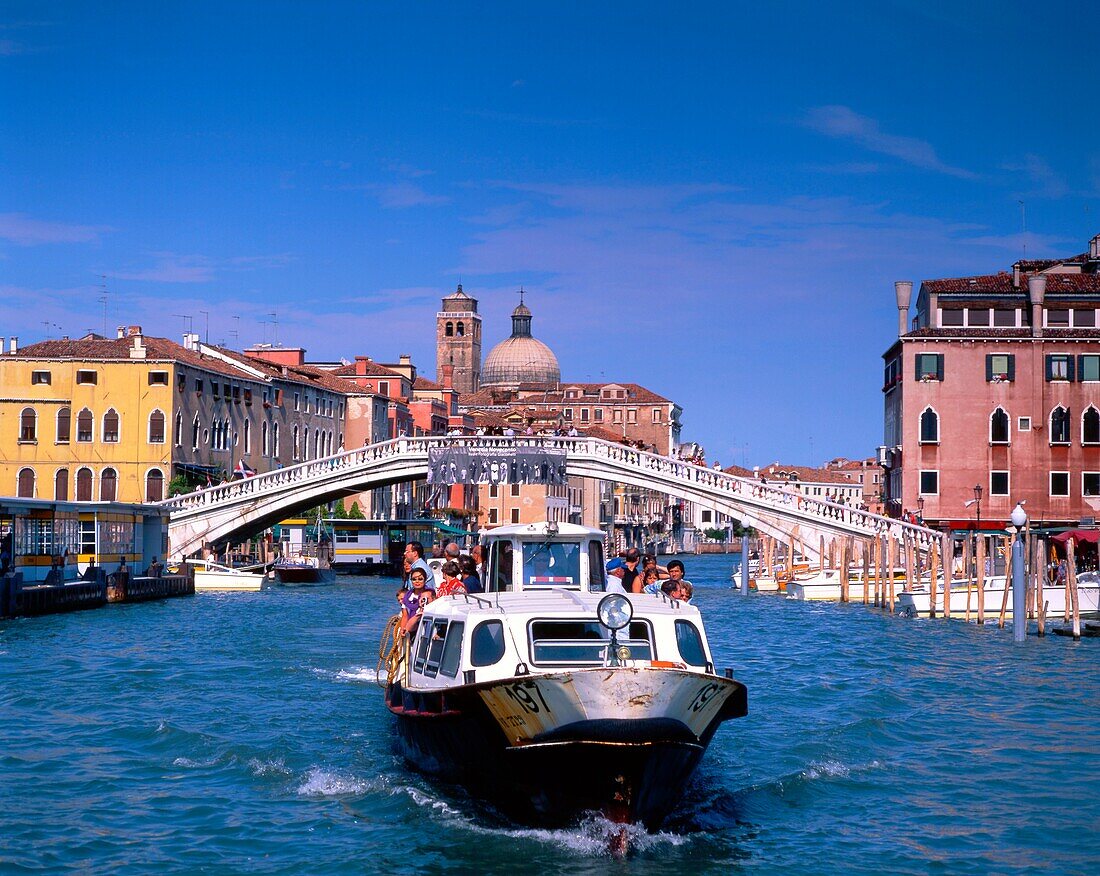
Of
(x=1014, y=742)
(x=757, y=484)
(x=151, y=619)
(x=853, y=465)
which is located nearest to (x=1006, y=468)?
(x=757, y=484)

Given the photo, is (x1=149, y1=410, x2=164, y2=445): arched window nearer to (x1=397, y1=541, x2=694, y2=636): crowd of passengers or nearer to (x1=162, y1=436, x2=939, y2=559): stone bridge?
(x1=162, y1=436, x2=939, y2=559): stone bridge

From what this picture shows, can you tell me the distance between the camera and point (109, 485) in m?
45.6

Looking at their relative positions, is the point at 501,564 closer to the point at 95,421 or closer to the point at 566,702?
the point at 566,702

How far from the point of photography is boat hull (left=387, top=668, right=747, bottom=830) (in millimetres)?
9672

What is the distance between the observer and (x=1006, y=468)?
41.8 m

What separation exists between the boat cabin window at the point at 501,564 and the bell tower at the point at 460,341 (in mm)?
102343

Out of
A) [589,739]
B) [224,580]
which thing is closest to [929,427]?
[224,580]

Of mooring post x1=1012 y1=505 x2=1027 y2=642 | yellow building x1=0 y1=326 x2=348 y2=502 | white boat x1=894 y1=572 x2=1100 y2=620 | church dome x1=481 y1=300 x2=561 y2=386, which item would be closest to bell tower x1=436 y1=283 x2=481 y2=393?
church dome x1=481 y1=300 x2=561 y2=386

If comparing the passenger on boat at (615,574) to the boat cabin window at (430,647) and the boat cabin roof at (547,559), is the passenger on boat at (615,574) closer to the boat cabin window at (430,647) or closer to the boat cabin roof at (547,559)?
the boat cabin roof at (547,559)

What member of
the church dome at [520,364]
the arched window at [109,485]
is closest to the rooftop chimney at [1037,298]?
the arched window at [109,485]

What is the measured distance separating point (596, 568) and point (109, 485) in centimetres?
3461

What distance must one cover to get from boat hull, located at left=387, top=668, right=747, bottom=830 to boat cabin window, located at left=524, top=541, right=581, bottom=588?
9.62 ft

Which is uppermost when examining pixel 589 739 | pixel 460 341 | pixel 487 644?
pixel 460 341

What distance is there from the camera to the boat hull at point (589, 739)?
967 cm
